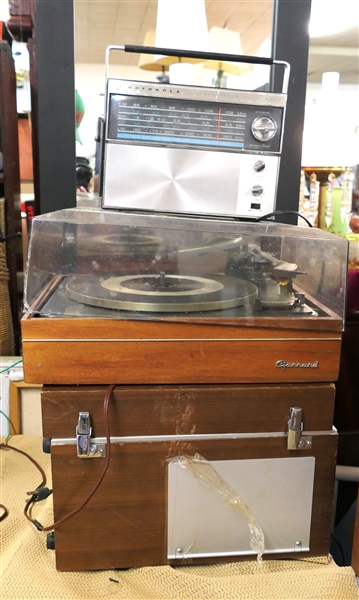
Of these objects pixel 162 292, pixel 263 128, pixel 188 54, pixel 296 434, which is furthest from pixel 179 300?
pixel 188 54

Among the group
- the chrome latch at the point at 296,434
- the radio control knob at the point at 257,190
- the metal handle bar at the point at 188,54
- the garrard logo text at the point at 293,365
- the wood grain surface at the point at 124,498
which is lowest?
the wood grain surface at the point at 124,498

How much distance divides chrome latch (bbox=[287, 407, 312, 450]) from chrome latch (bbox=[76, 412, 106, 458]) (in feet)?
0.93

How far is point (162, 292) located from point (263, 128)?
14.7 inches

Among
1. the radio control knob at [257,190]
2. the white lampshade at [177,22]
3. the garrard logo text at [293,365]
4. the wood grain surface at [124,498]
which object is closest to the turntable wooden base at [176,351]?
the garrard logo text at [293,365]

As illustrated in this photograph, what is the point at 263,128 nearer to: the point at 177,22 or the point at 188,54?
the point at 188,54

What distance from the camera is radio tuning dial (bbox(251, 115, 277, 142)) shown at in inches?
36.3

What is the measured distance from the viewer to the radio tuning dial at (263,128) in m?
0.92

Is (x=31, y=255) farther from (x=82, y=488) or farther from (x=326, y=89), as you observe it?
(x=326, y=89)

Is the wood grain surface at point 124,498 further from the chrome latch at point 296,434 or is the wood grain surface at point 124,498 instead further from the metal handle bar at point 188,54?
the metal handle bar at point 188,54

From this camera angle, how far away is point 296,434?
756mm

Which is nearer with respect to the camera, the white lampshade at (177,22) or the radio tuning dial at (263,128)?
the radio tuning dial at (263,128)

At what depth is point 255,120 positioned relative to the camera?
92 cm

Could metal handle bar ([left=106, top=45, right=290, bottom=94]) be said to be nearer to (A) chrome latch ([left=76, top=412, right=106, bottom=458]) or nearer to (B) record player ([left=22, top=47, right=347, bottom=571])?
(B) record player ([left=22, top=47, right=347, bottom=571])

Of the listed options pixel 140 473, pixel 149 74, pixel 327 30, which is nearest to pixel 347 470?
pixel 140 473
